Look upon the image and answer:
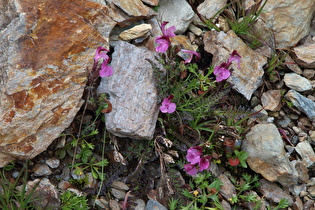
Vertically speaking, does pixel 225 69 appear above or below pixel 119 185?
above

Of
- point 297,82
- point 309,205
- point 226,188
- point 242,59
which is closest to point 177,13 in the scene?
point 242,59

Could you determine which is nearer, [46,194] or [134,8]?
[46,194]

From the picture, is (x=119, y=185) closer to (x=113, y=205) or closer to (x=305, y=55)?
(x=113, y=205)

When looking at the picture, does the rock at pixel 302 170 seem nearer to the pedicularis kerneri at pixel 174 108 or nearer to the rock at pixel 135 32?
the pedicularis kerneri at pixel 174 108

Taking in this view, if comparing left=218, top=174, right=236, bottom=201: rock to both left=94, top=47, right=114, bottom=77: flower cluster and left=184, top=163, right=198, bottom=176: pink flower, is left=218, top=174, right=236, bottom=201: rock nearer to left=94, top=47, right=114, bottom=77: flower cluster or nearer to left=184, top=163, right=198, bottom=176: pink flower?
left=184, top=163, right=198, bottom=176: pink flower

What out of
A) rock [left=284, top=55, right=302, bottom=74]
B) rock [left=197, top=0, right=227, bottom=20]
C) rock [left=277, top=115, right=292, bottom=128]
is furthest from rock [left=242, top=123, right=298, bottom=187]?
rock [left=197, top=0, right=227, bottom=20]

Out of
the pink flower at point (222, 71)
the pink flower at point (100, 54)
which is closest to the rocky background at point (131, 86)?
the pink flower at point (100, 54)
